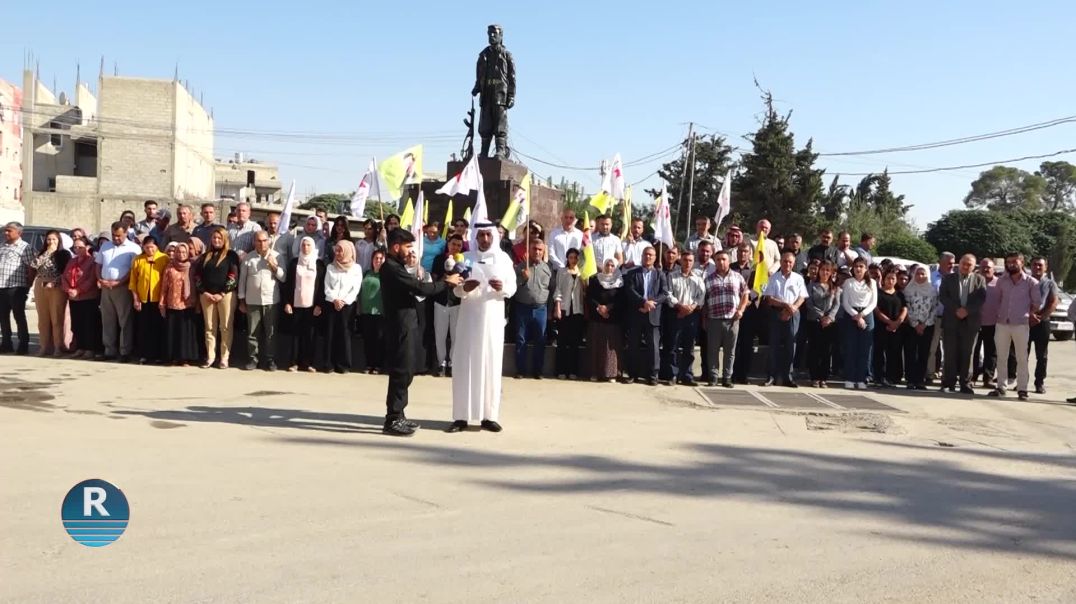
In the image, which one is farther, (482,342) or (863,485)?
(482,342)

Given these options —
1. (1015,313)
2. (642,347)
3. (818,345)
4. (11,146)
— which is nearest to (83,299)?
(642,347)

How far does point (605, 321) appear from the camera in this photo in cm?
1202

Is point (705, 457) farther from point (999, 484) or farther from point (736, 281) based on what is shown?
point (736, 281)

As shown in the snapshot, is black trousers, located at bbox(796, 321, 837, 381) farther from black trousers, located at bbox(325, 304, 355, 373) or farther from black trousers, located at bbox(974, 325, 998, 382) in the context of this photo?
black trousers, located at bbox(325, 304, 355, 373)

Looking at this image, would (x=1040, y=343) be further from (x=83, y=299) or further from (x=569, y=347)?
(x=83, y=299)

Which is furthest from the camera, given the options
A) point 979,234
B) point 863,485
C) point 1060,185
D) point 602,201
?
point 1060,185

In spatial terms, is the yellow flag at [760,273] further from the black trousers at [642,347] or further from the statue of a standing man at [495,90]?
the statue of a standing man at [495,90]

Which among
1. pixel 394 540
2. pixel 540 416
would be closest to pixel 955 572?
pixel 394 540

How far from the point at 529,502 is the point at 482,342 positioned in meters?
2.52

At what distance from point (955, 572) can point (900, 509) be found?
1.28 meters

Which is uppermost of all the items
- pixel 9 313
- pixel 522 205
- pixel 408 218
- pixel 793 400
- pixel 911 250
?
pixel 911 250

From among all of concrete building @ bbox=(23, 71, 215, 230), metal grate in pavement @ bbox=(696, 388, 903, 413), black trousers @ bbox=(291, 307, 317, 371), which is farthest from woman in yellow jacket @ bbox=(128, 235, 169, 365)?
concrete building @ bbox=(23, 71, 215, 230)

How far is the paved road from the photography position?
4.41 meters

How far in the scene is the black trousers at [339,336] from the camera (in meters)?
11.9
